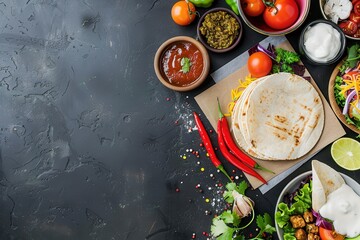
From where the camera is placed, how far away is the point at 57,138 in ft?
14.1

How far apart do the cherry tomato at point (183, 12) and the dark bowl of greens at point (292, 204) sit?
5.03ft

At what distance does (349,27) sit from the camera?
4.01m

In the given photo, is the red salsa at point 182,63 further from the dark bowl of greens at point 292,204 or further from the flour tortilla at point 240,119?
the dark bowl of greens at point 292,204

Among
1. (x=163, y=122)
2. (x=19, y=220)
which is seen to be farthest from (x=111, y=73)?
(x=19, y=220)

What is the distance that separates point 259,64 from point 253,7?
45 centimetres

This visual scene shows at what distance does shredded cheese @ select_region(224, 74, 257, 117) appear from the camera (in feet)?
13.4

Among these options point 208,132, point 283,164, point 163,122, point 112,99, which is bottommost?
point 283,164

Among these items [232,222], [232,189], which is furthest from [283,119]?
[232,222]

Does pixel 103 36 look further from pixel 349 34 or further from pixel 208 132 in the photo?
pixel 349 34

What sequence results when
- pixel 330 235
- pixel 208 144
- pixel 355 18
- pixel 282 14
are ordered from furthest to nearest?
pixel 208 144, pixel 355 18, pixel 282 14, pixel 330 235

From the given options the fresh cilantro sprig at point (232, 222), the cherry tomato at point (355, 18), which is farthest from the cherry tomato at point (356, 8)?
the fresh cilantro sprig at point (232, 222)

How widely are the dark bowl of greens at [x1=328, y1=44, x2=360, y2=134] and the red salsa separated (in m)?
1.08

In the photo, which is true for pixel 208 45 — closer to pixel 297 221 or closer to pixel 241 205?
pixel 241 205

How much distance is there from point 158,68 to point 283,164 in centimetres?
128
